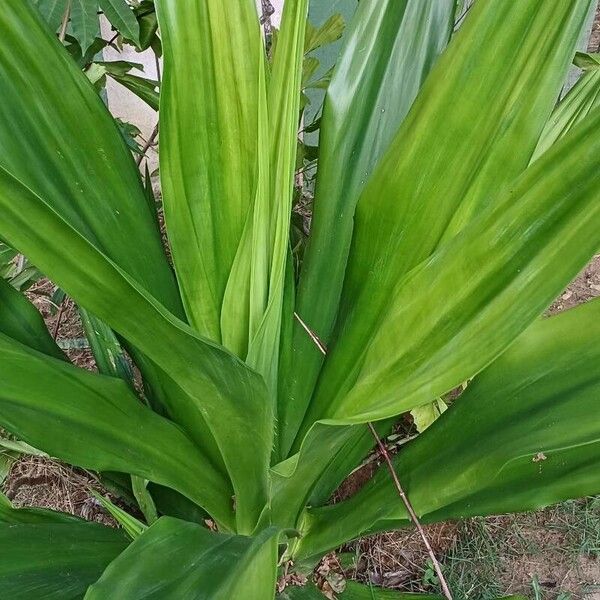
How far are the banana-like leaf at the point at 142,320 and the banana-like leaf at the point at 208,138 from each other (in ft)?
0.39

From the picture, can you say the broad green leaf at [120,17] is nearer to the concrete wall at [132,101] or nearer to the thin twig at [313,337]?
the thin twig at [313,337]

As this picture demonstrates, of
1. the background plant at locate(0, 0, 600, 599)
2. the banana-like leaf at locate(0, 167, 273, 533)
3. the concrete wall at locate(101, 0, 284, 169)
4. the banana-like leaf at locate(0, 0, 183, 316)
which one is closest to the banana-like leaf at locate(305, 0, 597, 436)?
the background plant at locate(0, 0, 600, 599)

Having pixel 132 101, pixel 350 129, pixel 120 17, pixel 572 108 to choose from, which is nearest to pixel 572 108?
pixel 572 108

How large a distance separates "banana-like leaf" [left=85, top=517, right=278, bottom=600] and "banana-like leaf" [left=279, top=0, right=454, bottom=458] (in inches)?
7.1

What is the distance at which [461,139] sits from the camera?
1.97ft

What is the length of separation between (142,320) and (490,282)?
0.81 ft

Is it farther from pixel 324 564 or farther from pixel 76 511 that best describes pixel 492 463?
pixel 76 511

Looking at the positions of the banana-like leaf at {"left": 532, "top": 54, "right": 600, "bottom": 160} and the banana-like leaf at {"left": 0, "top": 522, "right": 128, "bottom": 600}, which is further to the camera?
the banana-like leaf at {"left": 532, "top": 54, "right": 600, "bottom": 160}

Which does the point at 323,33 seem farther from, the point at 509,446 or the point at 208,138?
the point at 509,446

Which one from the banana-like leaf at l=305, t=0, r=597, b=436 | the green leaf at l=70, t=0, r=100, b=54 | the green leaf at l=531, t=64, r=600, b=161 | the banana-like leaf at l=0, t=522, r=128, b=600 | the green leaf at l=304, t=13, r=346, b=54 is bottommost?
the banana-like leaf at l=0, t=522, r=128, b=600

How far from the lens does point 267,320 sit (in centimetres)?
56

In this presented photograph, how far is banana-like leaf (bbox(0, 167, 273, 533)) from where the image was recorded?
46 centimetres

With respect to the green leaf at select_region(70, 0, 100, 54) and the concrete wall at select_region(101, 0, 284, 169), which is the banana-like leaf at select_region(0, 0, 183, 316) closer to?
the green leaf at select_region(70, 0, 100, 54)

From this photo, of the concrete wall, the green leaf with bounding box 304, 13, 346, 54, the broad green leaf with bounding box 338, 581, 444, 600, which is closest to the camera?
the broad green leaf with bounding box 338, 581, 444, 600
